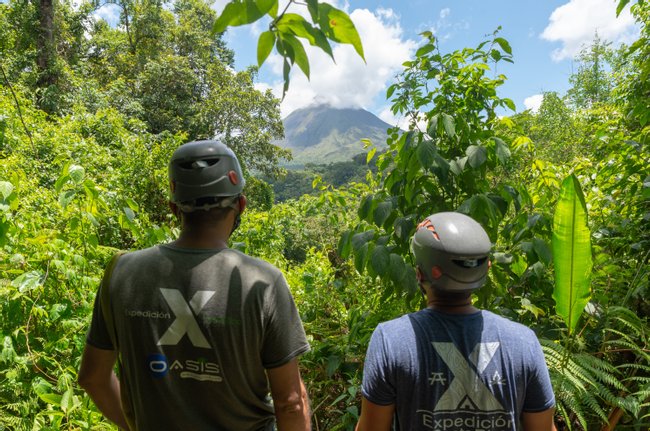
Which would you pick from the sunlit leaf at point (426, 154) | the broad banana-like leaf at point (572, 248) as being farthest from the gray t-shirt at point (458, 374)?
the sunlit leaf at point (426, 154)

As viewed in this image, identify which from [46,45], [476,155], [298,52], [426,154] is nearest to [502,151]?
[476,155]

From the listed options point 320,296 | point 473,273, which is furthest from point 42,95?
point 473,273

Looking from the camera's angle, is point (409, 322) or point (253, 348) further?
point (409, 322)

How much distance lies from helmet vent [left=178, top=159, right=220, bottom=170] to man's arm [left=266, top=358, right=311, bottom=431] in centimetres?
70

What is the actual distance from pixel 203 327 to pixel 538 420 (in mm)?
1136

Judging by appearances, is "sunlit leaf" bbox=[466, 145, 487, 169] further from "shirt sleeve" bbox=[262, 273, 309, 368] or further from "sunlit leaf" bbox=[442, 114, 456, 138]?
"shirt sleeve" bbox=[262, 273, 309, 368]

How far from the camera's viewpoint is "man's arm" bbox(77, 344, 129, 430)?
56.8 inches

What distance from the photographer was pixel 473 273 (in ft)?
4.48

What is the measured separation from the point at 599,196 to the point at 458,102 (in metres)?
1.60

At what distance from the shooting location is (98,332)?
141cm

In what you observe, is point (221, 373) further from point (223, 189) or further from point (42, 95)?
point (42, 95)

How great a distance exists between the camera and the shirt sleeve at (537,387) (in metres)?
1.31

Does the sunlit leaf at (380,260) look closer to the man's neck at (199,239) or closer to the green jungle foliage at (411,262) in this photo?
the green jungle foliage at (411,262)

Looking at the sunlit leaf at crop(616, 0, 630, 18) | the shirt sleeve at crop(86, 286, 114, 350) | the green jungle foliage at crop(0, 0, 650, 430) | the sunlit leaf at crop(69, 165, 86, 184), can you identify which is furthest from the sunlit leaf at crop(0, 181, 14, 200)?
the sunlit leaf at crop(616, 0, 630, 18)
